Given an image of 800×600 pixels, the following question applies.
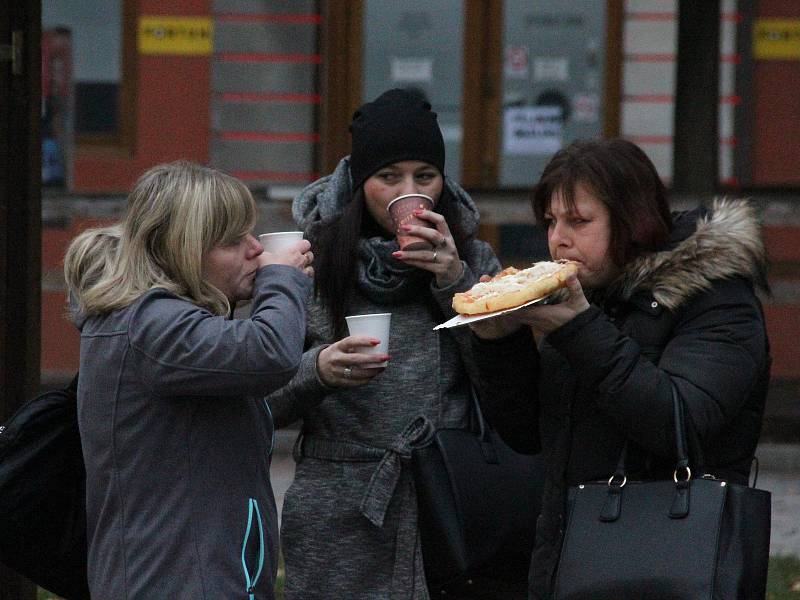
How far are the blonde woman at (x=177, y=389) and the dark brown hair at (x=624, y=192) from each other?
626 millimetres

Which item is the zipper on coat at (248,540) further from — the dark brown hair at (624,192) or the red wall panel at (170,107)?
the red wall panel at (170,107)

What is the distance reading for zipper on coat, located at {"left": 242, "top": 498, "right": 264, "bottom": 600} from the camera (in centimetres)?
284

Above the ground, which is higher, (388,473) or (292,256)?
(292,256)

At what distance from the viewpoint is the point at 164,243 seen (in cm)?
288

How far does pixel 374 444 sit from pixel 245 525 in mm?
648

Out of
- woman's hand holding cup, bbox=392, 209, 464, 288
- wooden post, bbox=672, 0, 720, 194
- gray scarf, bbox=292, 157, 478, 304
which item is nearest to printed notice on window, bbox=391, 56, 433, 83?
wooden post, bbox=672, 0, 720, 194

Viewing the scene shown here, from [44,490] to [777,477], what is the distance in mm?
5840

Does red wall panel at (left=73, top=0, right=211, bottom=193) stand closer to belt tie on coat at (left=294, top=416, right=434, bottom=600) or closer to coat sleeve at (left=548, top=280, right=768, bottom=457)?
belt tie on coat at (left=294, top=416, right=434, bottom=600)

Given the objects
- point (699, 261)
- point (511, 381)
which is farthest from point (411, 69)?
point (699, 261)

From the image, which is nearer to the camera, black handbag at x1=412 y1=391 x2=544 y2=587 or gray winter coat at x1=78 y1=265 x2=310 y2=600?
gray winter coat at x1=78 y1=265 x2=310 y2=600

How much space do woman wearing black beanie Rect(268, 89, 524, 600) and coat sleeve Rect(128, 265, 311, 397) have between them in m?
0.53

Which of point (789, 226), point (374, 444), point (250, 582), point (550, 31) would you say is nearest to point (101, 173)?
point (550, 31)

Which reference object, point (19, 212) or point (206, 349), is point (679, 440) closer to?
point (206, 349)

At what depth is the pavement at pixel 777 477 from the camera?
712cm
